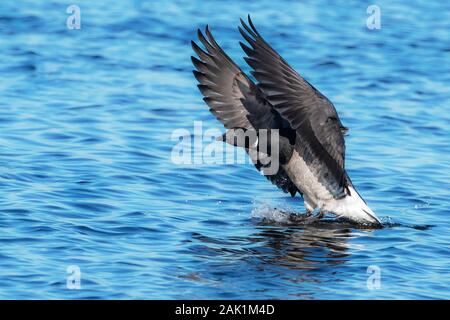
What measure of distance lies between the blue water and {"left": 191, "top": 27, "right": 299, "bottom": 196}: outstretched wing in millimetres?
1212

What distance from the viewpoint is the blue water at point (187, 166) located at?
9477 mm

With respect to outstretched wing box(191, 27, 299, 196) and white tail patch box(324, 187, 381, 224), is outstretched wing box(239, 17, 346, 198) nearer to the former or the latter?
outstretched wing box(191, 27, 299, 196)

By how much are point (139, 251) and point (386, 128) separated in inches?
281

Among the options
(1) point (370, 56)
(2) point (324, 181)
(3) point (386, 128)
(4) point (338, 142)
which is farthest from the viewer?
(1) point (370, 56)

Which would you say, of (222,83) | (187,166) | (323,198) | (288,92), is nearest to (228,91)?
(222,83)

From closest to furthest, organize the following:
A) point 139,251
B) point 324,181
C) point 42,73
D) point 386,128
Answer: point 139,251 < point 324,181 < point 386,128 < point 42,73

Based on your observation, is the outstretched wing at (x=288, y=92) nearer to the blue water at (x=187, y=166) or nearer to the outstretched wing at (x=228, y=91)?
the outstretched wing at (x=228, y=91)

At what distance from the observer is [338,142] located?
35.1ft

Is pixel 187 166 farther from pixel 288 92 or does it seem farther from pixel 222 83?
pixel 288 92

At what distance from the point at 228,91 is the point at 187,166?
2.66m

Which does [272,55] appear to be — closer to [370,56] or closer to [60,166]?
[60,166]

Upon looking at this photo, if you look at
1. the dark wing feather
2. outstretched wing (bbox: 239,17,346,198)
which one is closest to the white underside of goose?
the dark wing feather

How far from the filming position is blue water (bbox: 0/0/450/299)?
9.48 m

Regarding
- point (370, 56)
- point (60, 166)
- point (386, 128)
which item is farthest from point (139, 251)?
point (370, 56)
